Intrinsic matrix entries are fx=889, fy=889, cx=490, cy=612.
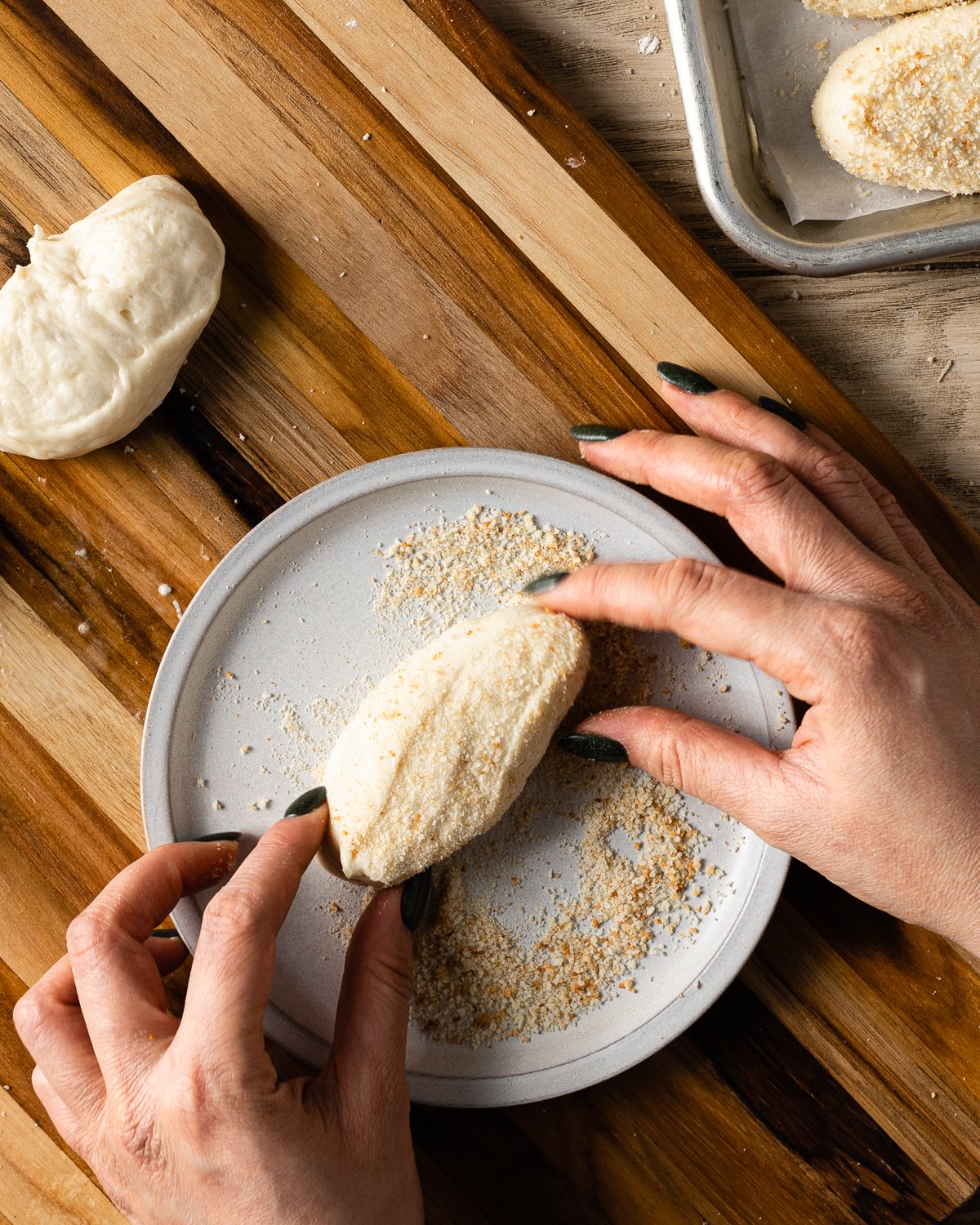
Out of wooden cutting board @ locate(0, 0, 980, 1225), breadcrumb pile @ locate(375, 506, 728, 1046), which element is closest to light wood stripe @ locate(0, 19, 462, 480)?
wooden cutting board @ locate(0, 0, 980, 1225)

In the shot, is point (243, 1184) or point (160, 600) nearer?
point (243, 1184)

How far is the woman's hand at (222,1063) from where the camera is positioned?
2.55 feet

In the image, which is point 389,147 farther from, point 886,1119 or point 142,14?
point 886,1119

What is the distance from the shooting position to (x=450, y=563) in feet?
3.24

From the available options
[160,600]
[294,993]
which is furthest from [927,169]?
[294,993]

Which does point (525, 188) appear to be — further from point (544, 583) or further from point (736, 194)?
point (544, 583)

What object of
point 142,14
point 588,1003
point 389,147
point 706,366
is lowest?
point 588,1003

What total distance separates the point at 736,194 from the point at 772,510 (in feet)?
1.15

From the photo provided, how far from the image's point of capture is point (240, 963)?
31.4 inches

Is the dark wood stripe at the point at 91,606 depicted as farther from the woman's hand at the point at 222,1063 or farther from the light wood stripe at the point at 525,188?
the light wood stripe at the point at 525,188

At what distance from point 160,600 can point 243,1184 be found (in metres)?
0.59

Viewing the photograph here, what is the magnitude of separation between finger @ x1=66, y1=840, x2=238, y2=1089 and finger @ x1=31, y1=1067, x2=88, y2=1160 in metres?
0.07

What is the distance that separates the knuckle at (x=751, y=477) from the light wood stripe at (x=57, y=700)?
2.36 feet

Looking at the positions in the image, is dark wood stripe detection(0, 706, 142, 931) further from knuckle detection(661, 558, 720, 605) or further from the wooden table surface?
the wooden table surface
